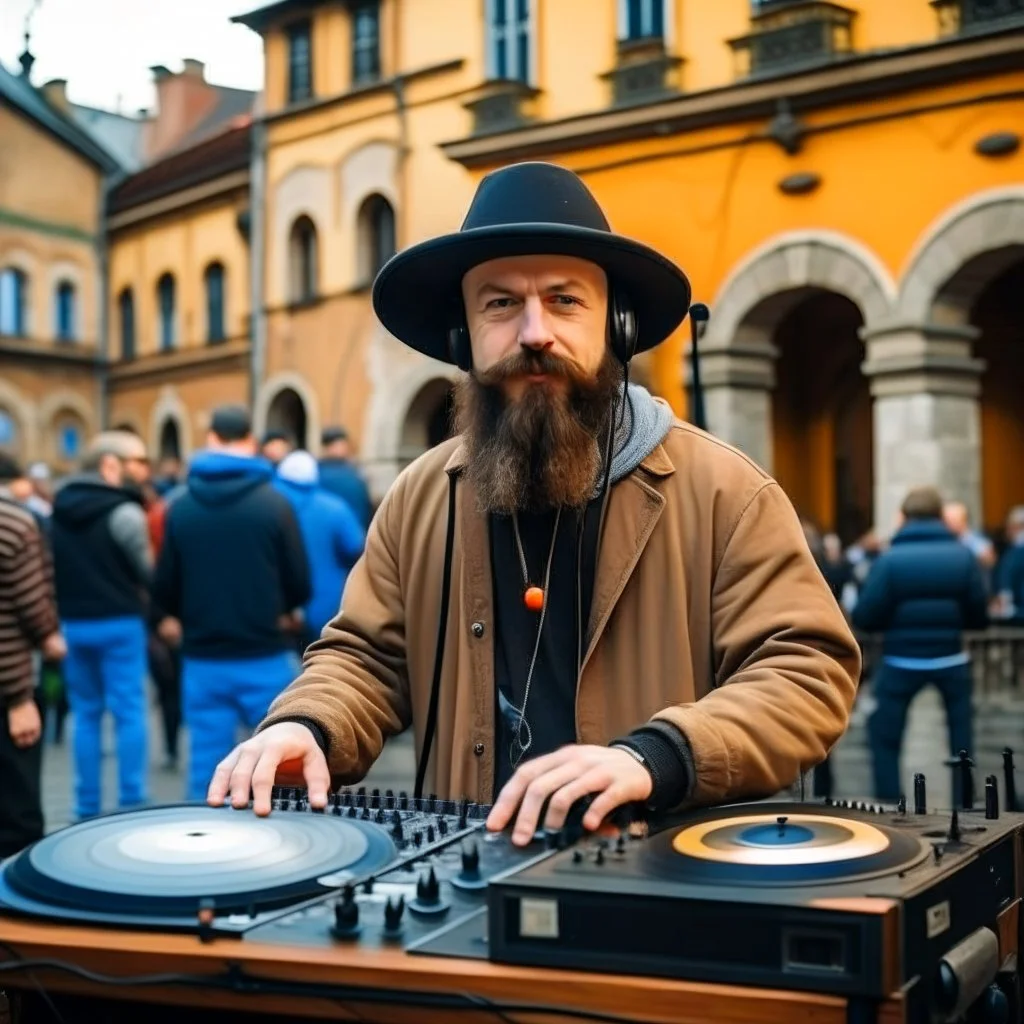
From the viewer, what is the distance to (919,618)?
8719 millimetres

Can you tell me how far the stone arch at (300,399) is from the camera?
84.6ft

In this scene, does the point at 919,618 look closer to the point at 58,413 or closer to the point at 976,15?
the point at 976,15

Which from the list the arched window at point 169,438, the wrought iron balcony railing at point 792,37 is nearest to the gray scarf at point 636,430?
the wrought iron balcony railing at point 792,37

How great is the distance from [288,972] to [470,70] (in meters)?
21.5

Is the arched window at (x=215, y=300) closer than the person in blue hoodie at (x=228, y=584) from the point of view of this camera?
No

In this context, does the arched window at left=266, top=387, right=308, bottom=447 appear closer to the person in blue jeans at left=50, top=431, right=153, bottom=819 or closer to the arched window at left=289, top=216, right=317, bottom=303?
the arched window at left=289, top=216, right=317, bottom=303

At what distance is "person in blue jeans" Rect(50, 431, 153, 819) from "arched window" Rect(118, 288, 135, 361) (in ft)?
86.9

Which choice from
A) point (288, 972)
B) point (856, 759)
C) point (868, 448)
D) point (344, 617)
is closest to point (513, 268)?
point (344, 617)

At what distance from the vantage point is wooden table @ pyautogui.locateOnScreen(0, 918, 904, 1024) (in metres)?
1.65

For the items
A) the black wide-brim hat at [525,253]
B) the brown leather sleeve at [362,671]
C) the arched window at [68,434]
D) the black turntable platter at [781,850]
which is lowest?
the black turntable platter at [781,850]

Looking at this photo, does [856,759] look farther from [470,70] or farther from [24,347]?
[24,347]

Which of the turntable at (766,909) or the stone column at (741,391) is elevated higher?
the stone column at (741,391)

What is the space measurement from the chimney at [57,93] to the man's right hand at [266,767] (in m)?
35.5

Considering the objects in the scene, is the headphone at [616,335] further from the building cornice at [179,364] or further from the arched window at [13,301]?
the arched window at [13,301]
